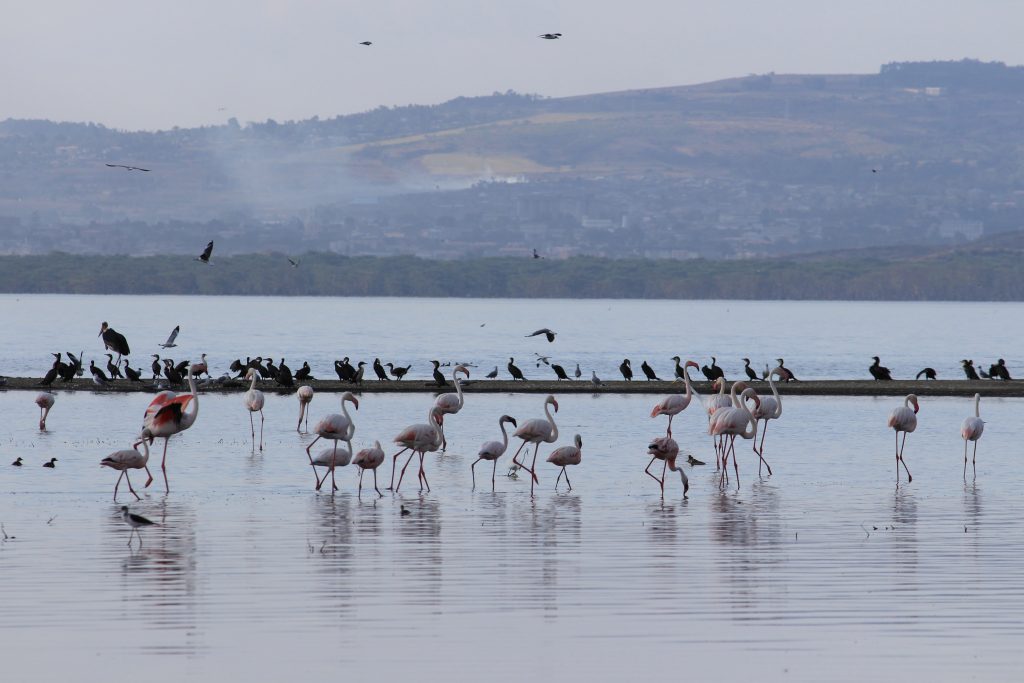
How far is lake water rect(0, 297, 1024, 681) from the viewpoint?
1120 cm

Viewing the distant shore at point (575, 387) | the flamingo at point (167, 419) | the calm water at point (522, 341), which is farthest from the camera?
the calm water at point (522, 341)

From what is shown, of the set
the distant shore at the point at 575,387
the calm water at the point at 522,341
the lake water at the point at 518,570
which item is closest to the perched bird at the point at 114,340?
the distant shore at the point at 575,387

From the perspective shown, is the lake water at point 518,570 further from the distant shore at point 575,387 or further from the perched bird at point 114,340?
the perched bird at point 114,340

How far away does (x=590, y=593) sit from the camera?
44.7ft

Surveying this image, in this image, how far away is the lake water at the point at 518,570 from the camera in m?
11.2

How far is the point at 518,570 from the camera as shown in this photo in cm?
1482

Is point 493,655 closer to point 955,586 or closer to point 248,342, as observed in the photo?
point 955,586

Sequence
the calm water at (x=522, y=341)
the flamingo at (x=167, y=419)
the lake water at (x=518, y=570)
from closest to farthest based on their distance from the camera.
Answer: the lake water at (x=518, y=570)
the flamingo at (x=167, y=419)
the calm water at (x=522, y=341)

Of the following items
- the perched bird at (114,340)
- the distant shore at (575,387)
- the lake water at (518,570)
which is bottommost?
the lake water at (518,570)

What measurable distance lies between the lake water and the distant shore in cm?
1390

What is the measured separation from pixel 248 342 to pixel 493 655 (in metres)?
85.2

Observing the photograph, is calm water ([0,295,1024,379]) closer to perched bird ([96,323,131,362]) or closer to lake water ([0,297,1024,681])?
perched bird ([96,323,131,362])

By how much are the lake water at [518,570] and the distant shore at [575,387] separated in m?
13.9

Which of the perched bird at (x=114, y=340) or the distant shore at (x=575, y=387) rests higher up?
the perched bird at (x=114, y=340)
